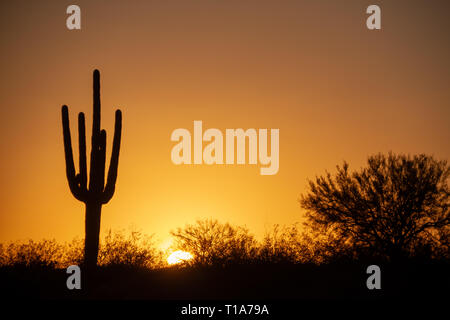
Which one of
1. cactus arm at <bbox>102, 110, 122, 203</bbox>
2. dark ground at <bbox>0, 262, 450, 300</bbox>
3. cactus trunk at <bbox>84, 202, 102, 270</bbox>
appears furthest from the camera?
cactus arm at <bbox>102, 110, 122, 203</bbox>

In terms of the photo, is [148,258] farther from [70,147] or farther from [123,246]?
[70,147]

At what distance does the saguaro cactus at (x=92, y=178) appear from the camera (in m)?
16.8

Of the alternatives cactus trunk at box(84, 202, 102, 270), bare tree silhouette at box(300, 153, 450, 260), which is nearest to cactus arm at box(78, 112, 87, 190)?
cactus trunk at box(84, 202, 102, 270)

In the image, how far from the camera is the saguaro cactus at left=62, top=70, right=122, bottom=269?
16766 millimetres

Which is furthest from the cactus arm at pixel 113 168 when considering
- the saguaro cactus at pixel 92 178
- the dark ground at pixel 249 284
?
the dark ground at pixel 249 284

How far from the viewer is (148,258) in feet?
69.7

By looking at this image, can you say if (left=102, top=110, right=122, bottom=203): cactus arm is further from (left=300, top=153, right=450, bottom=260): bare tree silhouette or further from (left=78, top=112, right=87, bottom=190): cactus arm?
(left=300, top=153, right=450, bottom=260): bare tree silhouette

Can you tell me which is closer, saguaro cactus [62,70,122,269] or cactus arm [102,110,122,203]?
saguaro cactus [62,70,122,269]

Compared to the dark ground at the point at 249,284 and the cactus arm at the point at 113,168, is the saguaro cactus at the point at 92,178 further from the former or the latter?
the dark ground at the point at 249,284

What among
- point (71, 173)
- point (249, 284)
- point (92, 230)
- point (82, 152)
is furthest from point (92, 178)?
point (249, 284)

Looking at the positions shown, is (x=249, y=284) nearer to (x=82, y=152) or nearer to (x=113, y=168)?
(x=113, y=168)

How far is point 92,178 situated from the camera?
55.2ft
